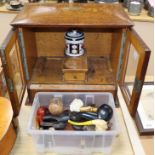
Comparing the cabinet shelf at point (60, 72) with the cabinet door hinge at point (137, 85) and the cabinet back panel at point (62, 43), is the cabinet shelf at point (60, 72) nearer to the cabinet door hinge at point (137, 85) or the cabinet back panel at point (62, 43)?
the cabinet back panel at point (62, 43)

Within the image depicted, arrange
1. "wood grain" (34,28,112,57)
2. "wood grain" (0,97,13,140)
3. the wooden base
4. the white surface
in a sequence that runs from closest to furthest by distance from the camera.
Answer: "wood grain" (0,97,13,140), the white surface, the wooden base, "wood grain" (34,28,112,57)

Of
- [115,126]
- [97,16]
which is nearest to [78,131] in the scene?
[115,126]

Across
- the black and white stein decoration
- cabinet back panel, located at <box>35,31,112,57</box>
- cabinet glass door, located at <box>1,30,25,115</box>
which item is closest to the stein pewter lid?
the black and white stein decoration

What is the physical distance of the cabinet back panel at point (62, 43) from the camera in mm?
945

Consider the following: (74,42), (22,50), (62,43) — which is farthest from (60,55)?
(22,50)

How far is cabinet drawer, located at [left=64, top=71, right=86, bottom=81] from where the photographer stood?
2.71 ft

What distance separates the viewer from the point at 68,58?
34.2 inches

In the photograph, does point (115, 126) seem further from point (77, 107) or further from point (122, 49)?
point (122, 49)

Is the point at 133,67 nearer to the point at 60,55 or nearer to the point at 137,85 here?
the point at 137,85

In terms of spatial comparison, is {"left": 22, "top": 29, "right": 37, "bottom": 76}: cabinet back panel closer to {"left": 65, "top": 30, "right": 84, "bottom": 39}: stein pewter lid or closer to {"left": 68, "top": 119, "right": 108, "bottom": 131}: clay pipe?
{"left": 65, "top": 30, "right": 84, "bottom": 39}: stein pewter lid

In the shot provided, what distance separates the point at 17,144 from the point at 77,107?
9.2 inches

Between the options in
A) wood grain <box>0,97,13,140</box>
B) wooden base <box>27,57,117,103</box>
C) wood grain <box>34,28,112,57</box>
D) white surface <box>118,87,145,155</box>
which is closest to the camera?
wood grain <box>0,97,13,140</box>

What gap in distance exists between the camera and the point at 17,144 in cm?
70

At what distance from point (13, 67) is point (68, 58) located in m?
0.25
